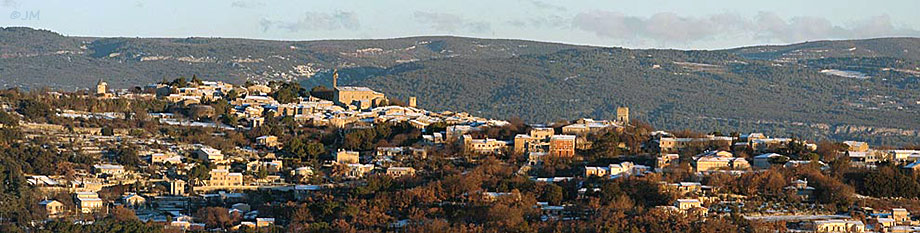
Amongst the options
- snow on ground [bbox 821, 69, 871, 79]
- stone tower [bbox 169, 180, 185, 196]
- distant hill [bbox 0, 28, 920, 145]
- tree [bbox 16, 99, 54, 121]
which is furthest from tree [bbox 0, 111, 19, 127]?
snow on ground [bbox 821, 69, 871, 79]

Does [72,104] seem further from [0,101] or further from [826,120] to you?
[826,120]

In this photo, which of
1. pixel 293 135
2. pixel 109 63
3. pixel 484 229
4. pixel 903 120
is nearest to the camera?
pixel 484 229

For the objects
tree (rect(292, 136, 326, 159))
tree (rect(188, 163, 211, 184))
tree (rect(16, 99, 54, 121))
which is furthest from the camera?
tree (rect(16, 99, 54, 121))

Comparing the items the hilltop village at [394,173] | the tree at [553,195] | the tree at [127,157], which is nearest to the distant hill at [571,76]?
the hilltop village at [394,173]

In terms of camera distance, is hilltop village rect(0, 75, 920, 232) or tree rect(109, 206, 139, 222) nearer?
hilltop village rect(0, 75, 920, 232)

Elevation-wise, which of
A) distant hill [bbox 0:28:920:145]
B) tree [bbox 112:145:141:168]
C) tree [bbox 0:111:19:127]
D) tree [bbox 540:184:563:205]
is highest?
tree [bbox 0:111:19:127]

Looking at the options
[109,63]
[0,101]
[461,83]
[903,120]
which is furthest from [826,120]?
[0,101]

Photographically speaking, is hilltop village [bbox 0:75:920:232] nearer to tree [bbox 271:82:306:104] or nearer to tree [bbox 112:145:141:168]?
tree [bbox 112:145:141:168]

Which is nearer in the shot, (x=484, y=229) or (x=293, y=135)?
(x=484, y=229)
